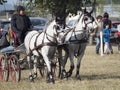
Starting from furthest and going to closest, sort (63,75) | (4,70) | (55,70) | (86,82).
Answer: (55,70) < (4,70) < (63,75) < (86,82)

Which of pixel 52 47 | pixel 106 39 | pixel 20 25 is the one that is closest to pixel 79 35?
pixel 52 47

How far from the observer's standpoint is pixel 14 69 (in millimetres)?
14531

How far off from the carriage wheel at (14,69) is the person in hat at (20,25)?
607 mm

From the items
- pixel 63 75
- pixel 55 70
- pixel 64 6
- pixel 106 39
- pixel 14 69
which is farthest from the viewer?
pixel 64 6

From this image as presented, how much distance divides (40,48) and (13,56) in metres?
1.22

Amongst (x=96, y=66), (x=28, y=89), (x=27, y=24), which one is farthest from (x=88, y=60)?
(x=28, y=89)

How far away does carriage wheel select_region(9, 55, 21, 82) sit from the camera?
564 inches

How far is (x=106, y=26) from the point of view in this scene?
81.5 ft

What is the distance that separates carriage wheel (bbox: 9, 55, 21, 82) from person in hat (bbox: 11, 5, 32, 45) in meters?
0.61

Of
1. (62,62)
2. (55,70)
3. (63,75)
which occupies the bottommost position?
(55,70)

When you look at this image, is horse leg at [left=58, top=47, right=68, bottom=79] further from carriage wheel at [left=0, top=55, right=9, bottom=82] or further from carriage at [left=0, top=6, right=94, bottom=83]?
carriage wheel at [left=0, top=55, right=9, bottom=82]

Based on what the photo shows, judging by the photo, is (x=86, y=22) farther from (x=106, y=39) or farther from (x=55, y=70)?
(x=106, y=39)

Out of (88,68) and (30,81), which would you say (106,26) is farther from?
(30,81)

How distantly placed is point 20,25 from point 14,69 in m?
1.33
